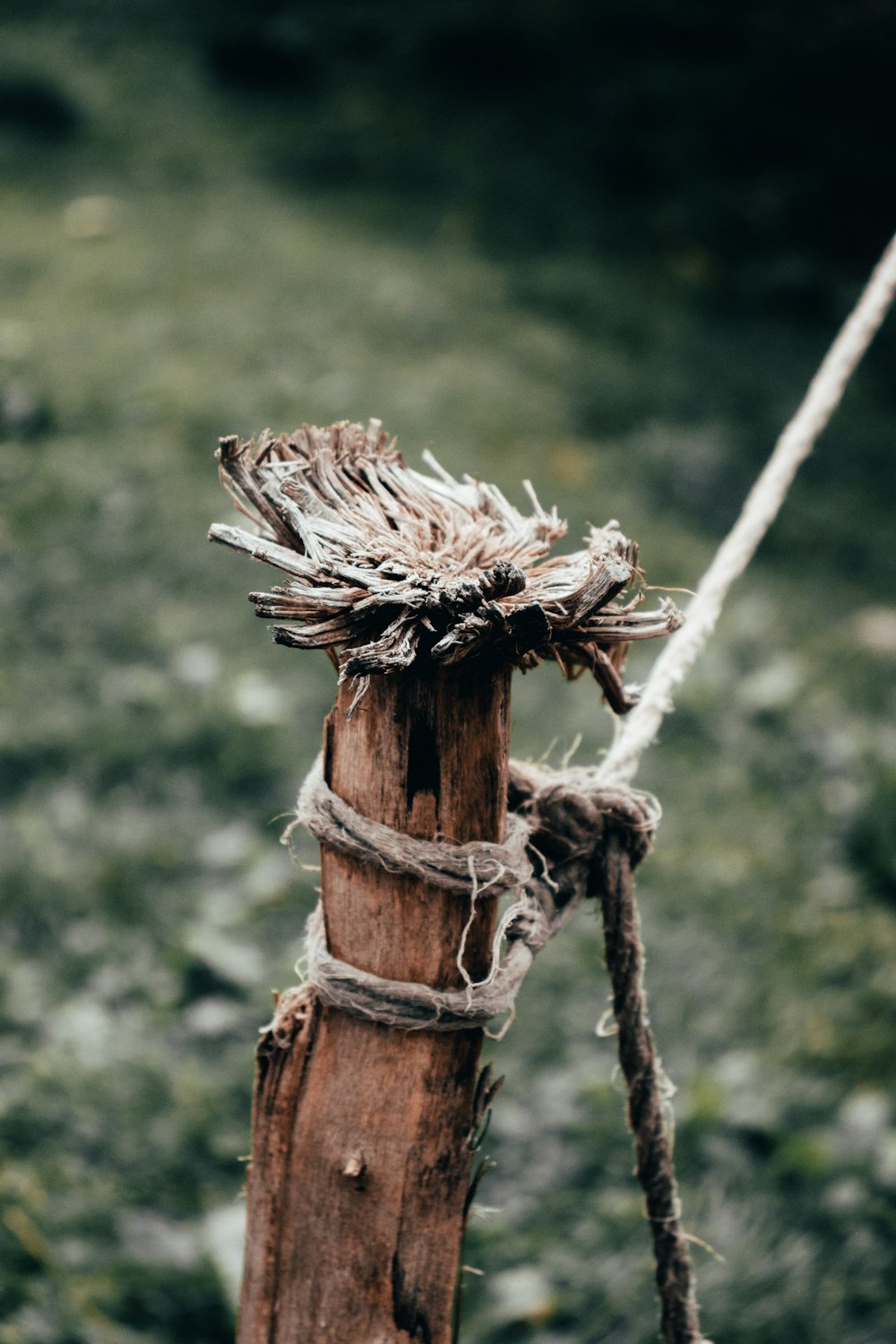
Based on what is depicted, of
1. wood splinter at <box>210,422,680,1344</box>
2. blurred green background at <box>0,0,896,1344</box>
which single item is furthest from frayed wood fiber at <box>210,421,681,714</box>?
blurred green background at <box>0,0,896,1344</box>

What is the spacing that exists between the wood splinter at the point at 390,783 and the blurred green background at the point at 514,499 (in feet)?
3.37

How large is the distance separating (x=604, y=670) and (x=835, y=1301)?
158cm

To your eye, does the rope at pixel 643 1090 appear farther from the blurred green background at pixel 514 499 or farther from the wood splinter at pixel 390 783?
the blurred green background at pixel 514 499

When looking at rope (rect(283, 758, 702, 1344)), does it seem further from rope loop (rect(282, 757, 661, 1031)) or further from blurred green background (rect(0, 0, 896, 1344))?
blurred green background (rect(0, 0, 896, 1344))

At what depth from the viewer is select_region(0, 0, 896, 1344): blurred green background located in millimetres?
2098

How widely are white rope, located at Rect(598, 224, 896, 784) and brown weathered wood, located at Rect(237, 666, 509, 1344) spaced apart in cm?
28

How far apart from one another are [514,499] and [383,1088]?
3024 mm

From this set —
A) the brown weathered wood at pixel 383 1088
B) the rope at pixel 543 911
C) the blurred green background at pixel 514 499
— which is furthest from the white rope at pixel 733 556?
the blurred green background at pixel 514 499

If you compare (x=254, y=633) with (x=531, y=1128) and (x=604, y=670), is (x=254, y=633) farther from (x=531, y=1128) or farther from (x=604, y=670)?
(x=604, y=670)

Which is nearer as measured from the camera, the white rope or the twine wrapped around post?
the twine wrapped around post

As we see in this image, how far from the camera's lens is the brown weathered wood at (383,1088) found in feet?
2.92

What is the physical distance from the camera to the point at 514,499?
12.6ft

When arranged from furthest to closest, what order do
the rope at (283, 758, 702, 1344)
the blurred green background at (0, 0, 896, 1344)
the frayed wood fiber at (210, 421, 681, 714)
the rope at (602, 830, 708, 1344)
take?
the blurred green background at (0, 0, 896, 1344) < the rope at (602, 830, 708, 1344) < the rope at (283, 758, 702, 1344) < the frayed wood fiber at (210, 421, 681, 714)

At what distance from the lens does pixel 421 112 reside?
5.91 meters
